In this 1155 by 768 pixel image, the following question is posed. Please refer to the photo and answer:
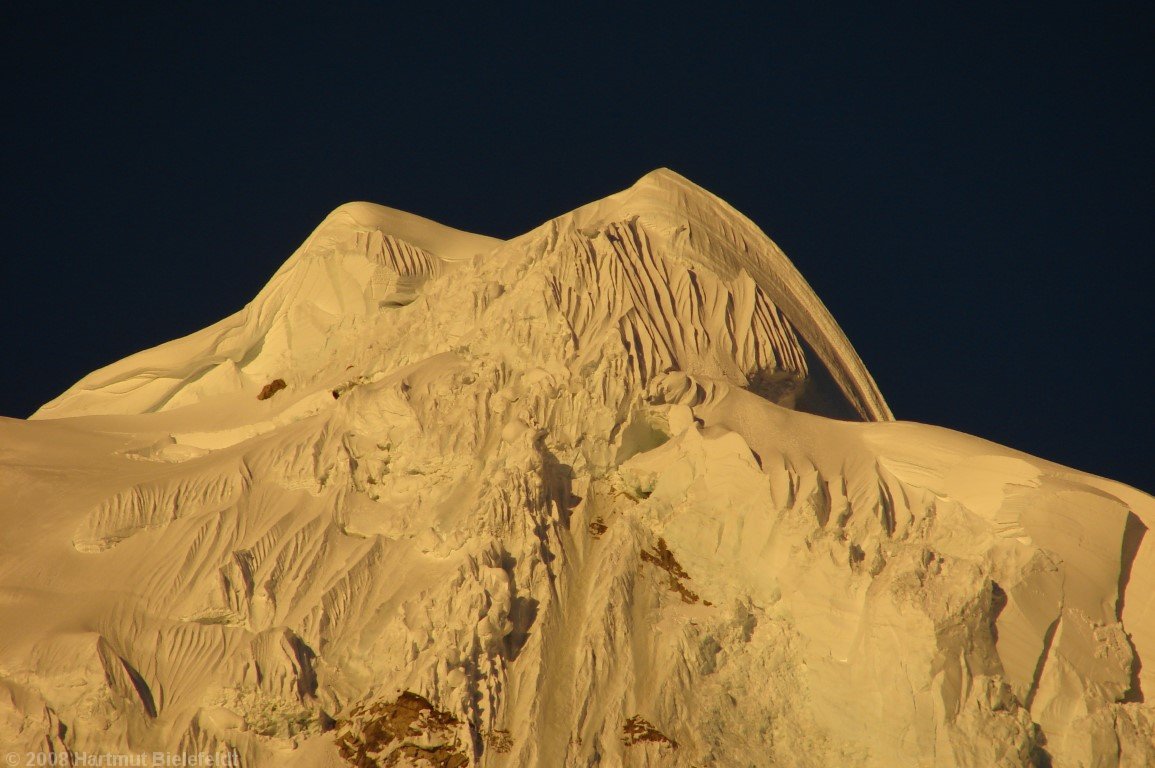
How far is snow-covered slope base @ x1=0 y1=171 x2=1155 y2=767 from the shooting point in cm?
2383

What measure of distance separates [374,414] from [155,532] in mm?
4042

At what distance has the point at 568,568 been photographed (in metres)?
26.1

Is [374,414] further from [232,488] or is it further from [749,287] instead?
[749,287]

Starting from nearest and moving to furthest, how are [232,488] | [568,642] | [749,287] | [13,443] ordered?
1. [568,642]
2. [232,488]
3. [13,443]
4. [749,287]

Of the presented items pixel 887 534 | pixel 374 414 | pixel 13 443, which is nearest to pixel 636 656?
pixel 887 534

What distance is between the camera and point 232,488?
2734 cm

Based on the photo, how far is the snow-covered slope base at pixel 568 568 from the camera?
23.8m

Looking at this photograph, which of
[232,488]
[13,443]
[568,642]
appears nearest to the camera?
[568,642]
